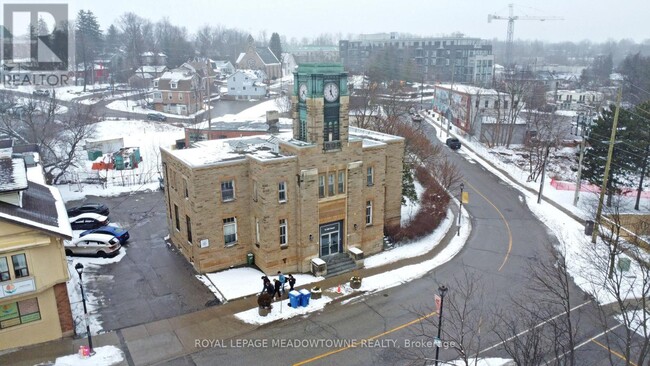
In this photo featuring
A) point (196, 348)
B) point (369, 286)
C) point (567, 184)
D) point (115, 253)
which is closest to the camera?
point (196, 348)

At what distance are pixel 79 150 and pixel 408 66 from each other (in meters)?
83.3

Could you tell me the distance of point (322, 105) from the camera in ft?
87.5

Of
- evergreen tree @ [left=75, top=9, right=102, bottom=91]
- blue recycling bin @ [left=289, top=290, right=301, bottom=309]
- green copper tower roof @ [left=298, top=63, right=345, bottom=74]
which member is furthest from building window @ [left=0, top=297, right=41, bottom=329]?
evergreen tree @ [left=75, top=9, right=102, bottom=91]

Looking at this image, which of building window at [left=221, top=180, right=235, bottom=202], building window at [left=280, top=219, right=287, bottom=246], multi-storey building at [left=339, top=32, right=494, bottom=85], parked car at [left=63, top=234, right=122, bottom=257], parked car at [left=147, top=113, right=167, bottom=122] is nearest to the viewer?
building window at [left=221, top=180, right=235, bottom=202]

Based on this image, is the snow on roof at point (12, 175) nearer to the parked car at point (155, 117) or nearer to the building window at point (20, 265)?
the building window at point (20, 265)

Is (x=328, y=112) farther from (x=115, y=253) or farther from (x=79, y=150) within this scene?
(x=79, y=150)

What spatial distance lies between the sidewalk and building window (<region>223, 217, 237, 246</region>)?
4284 mm

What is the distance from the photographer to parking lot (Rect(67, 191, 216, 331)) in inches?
920

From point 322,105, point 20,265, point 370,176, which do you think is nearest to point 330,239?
point 370,176

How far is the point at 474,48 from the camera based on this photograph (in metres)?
141

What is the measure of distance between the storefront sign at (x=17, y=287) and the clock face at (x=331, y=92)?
16.5 metres

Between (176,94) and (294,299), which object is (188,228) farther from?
(176,94)

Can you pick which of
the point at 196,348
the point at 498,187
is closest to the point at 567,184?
the point at 498,187

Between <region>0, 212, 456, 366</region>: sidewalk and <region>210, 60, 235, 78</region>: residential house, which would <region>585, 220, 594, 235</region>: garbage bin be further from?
<region>210, 60, 235, 78</region>: residential house
